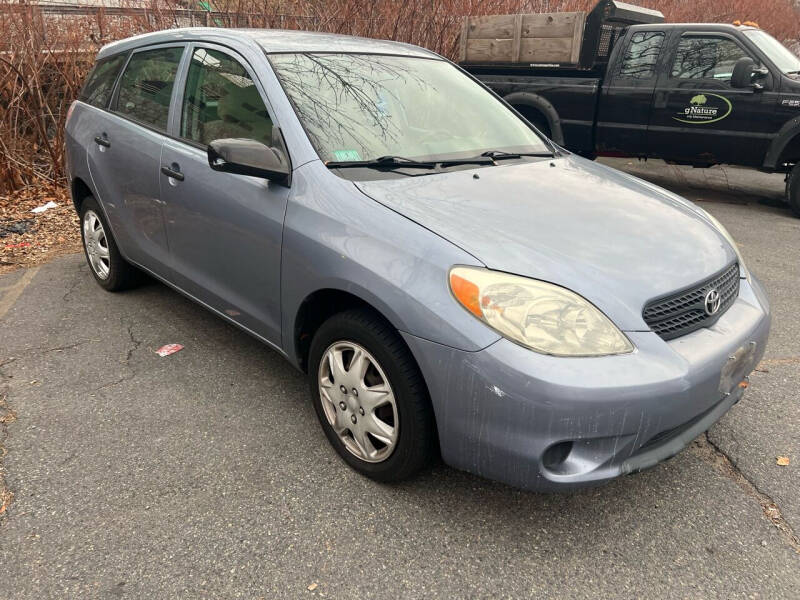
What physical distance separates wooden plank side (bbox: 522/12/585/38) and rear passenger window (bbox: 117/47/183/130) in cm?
549

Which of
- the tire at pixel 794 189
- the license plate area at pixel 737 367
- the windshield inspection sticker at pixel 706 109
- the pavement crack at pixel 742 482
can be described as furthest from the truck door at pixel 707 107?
the license plate area at pixel 737 367

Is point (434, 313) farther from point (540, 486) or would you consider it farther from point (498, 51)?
point (498, 51)

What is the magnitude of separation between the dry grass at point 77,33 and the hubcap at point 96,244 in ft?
10.2

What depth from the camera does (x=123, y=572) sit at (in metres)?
2.07

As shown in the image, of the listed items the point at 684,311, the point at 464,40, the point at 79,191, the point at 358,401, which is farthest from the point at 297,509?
the point at 464,40

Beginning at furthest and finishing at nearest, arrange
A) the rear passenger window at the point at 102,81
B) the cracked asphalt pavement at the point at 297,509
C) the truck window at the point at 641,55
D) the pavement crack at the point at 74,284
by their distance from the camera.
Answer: the truck window at the point at 641,55, the pavement crack at the point at 74,284, the rear passenger window at the point at 102,81, the cracked asphalt pavement at the point at 297,509

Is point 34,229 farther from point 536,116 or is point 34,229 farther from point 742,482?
point 742,482

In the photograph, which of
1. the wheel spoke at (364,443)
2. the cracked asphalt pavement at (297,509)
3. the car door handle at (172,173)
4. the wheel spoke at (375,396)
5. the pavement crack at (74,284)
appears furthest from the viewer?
the pavement crack at (74,284)

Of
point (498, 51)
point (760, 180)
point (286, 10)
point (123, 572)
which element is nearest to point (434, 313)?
point (123, 572)

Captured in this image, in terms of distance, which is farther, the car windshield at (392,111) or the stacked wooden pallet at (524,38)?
the stacked wooden pallet at (524,38)

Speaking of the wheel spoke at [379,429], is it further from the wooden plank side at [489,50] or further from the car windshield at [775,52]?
the wooden plank side at [489,50]

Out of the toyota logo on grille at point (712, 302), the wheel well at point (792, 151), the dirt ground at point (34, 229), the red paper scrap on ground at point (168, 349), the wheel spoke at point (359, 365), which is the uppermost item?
the toyota logo on grille at point (712, 302)

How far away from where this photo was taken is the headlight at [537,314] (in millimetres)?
1955

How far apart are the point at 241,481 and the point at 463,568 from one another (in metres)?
0.97
